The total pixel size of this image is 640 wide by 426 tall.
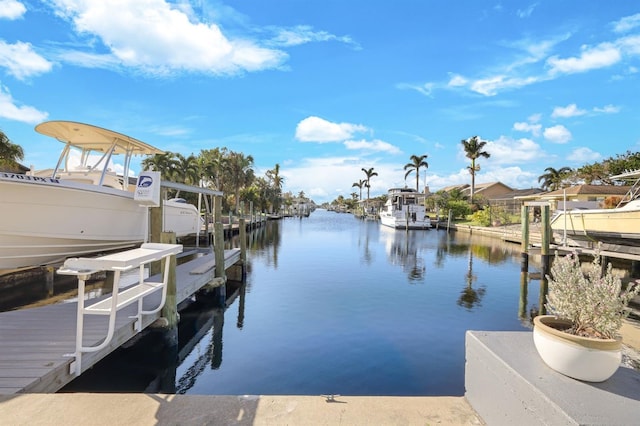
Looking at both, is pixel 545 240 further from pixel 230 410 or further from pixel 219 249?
pixel 230 410

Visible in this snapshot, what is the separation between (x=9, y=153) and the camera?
24750 millimetres

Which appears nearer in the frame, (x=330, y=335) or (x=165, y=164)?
(x=330, y=335)

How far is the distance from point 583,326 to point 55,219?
11320mm

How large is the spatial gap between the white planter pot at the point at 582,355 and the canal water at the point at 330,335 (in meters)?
4.46

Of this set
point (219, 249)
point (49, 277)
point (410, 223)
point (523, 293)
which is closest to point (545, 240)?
point (523, 293)

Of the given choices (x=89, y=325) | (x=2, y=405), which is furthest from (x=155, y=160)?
(x=2, y=405)

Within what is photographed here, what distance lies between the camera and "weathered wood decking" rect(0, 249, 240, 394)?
13.2ft

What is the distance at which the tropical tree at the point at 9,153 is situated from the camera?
2433cm

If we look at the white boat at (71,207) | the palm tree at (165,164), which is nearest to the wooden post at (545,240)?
the white boat at (71,207)

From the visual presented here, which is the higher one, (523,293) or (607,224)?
(607,224)

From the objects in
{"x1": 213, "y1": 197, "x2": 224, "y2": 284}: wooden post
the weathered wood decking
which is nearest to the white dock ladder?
the weathered wood decking

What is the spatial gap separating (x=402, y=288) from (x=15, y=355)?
1217cm

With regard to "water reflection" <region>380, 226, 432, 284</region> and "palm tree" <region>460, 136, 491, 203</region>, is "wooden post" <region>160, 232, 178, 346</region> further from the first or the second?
"palm tree" <region>460, 136, 491, 203</region>

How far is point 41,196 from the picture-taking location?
29.7 ft
